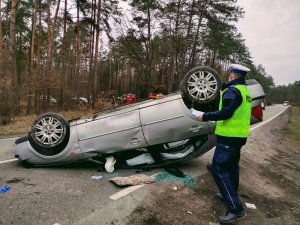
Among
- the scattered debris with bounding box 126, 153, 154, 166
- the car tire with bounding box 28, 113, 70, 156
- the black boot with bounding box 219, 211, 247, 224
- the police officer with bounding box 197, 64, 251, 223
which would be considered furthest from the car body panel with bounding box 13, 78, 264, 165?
the black boot with bounding box 219, 211, 247, 224

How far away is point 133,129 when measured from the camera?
4824mm

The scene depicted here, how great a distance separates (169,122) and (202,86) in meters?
0.84

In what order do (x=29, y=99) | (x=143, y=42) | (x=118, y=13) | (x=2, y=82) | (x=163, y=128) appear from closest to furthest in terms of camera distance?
(x=163, y=128) → (x=2, y=82) → (x=29, y=99) → (x=118, y=13) → (x=143, y=42)

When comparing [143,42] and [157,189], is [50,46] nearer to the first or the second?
[143,42]

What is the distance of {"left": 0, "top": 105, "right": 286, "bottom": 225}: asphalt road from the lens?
3.34 metres

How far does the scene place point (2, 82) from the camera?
1202cm

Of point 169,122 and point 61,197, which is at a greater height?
point 169,122

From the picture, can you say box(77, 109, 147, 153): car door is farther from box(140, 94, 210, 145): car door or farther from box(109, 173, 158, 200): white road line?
box(109, 173, 158, 200): white road line

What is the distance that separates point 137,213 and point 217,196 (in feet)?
4.83

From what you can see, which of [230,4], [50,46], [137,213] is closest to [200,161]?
[137,213]

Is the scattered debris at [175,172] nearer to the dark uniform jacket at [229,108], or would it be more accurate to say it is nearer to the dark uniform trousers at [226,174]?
the dark uniform trousers at [226,174]

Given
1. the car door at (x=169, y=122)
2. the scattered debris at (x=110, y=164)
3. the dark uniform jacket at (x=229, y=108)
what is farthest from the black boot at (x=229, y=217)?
the scattered debris at (x=110, y=164)

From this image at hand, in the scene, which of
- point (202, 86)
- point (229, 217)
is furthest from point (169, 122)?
point (229, 217)

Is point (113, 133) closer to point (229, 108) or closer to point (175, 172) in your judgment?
point (175, 172)
